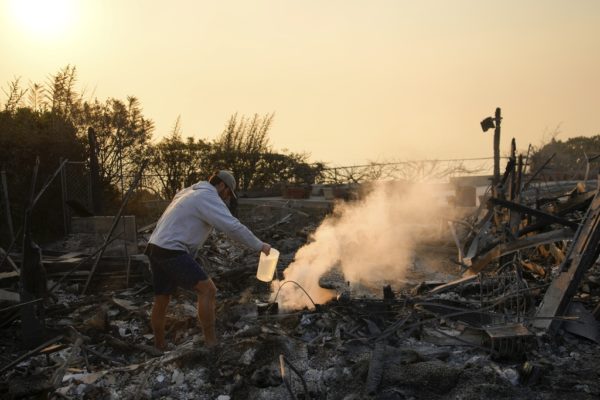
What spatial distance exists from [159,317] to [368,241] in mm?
6754

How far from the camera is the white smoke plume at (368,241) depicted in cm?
816

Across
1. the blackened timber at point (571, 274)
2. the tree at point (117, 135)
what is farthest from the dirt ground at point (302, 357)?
the tree at point (117, 135)

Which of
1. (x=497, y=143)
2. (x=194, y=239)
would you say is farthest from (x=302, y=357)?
(x=497, y=143)

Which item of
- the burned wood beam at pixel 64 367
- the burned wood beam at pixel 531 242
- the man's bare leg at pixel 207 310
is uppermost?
the burned wood beam at pixel 531 242

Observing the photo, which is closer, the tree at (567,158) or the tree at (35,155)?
the tree at (35,155)

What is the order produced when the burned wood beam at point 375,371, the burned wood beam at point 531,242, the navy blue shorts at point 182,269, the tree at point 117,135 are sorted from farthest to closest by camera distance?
the tree at point 117,135, the burned wood beam at point 531,242, the navy blue shorts at point 182,269, the burned wood beam at point 375,371

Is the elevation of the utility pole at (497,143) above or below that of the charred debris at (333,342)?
above

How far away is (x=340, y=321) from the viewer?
579 centimetres

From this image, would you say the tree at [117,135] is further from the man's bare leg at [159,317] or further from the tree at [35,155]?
the man's bare leg at [159,317]

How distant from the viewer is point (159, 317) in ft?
17.6

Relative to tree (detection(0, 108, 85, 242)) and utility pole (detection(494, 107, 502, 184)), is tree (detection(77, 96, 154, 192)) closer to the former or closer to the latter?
tree (detection(0, 108, 85, 242))

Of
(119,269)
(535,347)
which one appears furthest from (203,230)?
(119,269)

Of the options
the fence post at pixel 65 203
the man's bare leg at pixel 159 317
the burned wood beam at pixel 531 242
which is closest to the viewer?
the man's bare leg at pixel 159 317

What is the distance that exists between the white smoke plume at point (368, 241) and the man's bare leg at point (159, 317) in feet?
4.67
